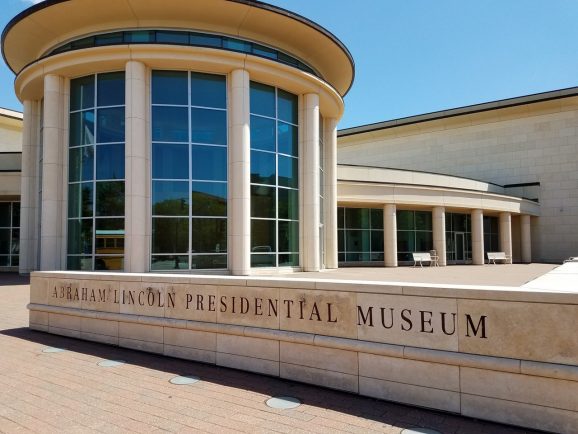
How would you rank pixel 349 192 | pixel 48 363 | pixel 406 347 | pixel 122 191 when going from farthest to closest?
pixel 349 192, pixel 122 191, pixel 48 363, pixel 406 347

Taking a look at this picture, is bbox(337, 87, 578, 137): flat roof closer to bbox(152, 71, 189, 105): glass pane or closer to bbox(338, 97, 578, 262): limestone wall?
bbox(338, 97, 578, 262): limestone wall

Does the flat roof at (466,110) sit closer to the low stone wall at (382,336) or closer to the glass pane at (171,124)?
the glass pane at (171,124)

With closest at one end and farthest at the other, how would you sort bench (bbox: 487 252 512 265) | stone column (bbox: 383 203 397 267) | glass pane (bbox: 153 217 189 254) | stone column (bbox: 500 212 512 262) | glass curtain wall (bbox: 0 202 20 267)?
glass pane (bbox: 153 217 189 254)
glass curtain wall (bbox: 0 202 20 267)
stone column (bbox: 383 203 397 267)
bench (bbox: 487 252 512 265)
stone column (bbox: 500 212 512 262)

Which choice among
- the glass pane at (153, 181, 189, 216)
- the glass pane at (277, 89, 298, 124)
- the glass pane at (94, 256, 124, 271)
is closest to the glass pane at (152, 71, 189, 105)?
the glass pane at (153, 181, 189, 216)

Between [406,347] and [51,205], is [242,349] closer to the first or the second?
[406,347]

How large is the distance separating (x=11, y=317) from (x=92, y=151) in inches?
346

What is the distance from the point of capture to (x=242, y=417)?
14.7ft

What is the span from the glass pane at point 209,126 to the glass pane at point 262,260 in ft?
15.7

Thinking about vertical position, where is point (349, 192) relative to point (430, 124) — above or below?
below

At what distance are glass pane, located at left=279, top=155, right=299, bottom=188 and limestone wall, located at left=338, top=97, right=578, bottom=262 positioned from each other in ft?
75.4

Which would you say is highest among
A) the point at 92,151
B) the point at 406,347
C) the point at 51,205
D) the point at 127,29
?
the point at 127,29

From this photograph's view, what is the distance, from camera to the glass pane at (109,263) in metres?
16.5

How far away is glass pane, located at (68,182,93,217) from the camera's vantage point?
56.4 feet

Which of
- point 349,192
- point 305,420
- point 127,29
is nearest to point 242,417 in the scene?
point 305,420
